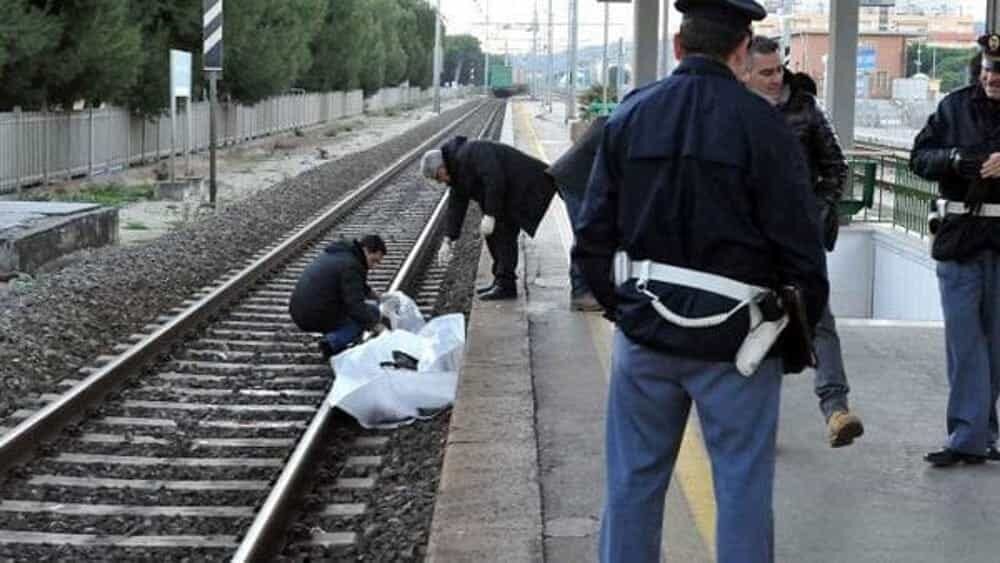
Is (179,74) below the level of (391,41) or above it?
below

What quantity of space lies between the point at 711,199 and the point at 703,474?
9.12ft

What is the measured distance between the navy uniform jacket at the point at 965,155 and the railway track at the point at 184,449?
2.82m

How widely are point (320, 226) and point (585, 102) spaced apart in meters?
39.3

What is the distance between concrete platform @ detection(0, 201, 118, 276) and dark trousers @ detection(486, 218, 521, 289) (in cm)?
495

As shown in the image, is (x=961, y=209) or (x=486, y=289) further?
(x=486, y=289)

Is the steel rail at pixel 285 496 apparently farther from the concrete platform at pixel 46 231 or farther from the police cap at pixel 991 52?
the concrete platform at pixel 46 231

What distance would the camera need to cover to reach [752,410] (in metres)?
3.86

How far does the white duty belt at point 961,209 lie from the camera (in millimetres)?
6086

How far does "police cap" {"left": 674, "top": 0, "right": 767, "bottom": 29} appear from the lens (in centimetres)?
376

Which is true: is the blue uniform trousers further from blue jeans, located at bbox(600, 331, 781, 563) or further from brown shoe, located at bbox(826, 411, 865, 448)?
blue jeans, located at bbox(600, 331, 781, 563)

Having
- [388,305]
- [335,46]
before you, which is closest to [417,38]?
[335,46]

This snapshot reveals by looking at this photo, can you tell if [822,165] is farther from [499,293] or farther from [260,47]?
[260,47]

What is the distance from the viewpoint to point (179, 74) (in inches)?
962

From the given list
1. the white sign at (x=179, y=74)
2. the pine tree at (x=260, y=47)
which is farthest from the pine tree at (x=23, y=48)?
the pine tree at (x=260, y=47)
